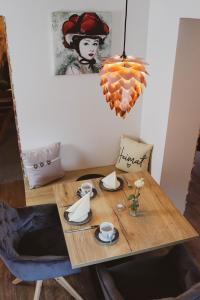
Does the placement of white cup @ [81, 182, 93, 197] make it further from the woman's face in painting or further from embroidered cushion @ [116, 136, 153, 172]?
the woman's face in painting

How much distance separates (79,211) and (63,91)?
147 centimetres

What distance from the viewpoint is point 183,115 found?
2867mm

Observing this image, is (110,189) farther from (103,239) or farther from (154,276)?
(154,276)

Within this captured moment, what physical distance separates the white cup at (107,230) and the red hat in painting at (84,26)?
1.83 metres

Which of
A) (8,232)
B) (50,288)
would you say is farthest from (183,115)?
(50,288)

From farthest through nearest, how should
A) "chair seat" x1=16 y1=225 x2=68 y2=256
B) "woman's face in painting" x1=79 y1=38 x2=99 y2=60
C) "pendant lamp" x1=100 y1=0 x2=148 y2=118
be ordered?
1. "woman's face in painting" x1=79 y1=38 x2=99 y2=60
2. "chair seat" x1=16 y1=225 x2=68 y2=256
3. "pendant lamp" x1=100 y1=0 x2=148 y2=118

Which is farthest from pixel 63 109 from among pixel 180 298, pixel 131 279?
pixel 180 298

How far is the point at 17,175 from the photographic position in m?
4.34

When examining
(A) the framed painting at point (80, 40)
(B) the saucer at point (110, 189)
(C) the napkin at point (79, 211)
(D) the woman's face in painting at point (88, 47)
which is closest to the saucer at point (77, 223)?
(C) the napkin at point (79, 211)

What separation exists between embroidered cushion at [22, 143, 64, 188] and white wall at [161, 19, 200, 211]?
47.4 inches

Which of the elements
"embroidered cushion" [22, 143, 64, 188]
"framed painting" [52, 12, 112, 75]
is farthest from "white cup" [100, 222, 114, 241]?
"framed painting" [52, 12, 112, 75]

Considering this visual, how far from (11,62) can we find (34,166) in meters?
1.09

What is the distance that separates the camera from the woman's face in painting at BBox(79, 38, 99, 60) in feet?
9.62

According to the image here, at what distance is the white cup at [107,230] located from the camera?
2021 millimetres
